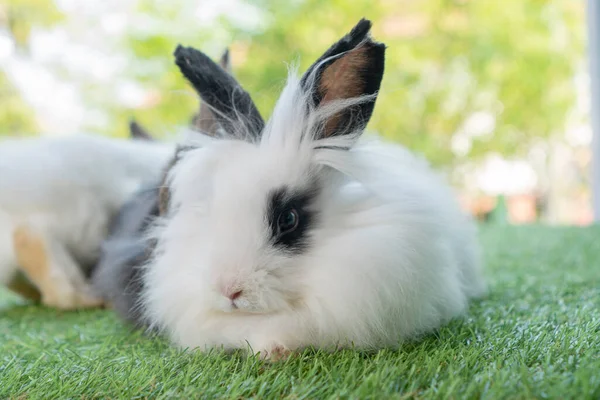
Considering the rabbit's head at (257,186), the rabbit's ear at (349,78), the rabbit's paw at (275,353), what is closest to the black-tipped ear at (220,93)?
the rabbit's head at (257,186)

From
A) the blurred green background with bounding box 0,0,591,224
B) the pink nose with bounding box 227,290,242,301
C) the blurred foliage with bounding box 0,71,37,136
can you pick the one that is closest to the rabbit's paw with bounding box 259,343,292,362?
the pink nose with bounding box 227,290,242,301

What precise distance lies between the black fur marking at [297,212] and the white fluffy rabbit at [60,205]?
0.98 metres

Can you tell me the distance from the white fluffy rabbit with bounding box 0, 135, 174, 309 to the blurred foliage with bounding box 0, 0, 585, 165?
3.04m

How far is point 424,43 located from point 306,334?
5.64 meters

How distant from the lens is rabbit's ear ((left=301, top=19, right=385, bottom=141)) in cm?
113

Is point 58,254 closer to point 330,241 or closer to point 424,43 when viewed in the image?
point 330,241

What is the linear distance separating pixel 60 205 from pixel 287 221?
1.26 meters

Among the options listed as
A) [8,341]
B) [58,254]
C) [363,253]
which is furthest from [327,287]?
[58,254]

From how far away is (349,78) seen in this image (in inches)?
45.9

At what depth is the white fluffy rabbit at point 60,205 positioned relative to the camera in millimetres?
2006

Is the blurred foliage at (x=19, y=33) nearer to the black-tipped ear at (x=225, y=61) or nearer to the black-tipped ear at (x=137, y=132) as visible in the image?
the black-tipped ear at (x=137, y=132)

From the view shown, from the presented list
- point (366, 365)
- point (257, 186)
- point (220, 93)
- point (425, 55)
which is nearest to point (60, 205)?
point (220, 93)

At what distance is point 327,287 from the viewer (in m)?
1.09

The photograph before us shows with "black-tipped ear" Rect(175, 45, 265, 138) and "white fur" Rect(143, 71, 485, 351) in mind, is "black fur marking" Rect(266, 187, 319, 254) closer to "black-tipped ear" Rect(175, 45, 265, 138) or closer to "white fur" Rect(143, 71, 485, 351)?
"white fur" Rect(143, 71, 485, 351)
